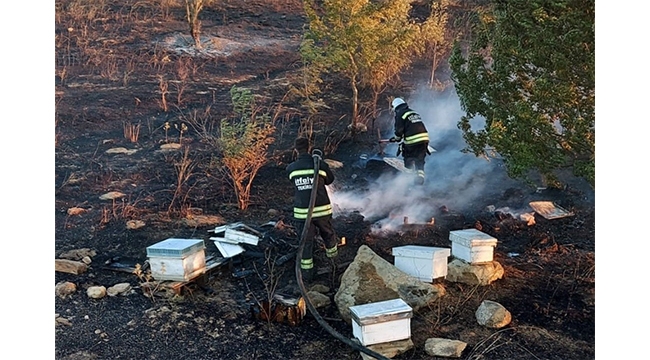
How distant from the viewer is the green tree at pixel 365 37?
8156 millimetres

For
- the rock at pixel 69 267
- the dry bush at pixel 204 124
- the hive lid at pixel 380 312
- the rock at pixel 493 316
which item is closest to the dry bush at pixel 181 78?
the dry bush at pixel 204 124

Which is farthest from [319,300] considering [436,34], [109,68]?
[109,68]

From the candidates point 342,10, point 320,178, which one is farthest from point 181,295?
point 342,10

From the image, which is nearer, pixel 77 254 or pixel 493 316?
pixel 493 316

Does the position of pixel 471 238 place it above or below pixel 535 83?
below

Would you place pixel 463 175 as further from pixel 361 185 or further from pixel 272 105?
pixel 272 105

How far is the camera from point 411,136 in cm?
808

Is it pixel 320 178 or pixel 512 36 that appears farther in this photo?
pixel 320 178

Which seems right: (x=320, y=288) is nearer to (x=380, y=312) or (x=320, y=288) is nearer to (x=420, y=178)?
(x=380, y=312)

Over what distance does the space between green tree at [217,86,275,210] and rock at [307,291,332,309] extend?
1.61 metres

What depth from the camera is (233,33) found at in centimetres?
843

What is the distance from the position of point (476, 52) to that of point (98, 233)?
16.6 ft

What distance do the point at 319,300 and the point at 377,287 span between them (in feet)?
2.21

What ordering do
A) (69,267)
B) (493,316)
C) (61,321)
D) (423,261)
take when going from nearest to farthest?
(493,316) → (61,321) → (423,261) → (69,267)
